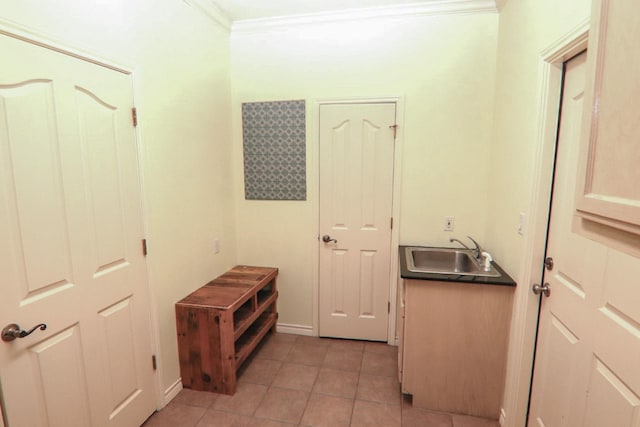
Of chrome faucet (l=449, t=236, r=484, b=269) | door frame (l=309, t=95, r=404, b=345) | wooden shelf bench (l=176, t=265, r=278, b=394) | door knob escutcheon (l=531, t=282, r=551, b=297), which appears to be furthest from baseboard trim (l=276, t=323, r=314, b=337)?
door knob escutcheon (l=531, t=282, r=551, b=297)

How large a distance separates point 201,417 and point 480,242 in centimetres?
237

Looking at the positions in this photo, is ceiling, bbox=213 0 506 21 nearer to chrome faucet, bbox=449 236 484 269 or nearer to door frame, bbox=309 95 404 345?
door frame, bbox=309 95 404 345

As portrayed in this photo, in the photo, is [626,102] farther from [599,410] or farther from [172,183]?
[172,183]

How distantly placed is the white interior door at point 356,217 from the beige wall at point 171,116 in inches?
35.4

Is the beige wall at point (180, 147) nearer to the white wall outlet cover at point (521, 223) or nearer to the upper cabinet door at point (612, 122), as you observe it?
the upper cabinet door at point (612, 122)

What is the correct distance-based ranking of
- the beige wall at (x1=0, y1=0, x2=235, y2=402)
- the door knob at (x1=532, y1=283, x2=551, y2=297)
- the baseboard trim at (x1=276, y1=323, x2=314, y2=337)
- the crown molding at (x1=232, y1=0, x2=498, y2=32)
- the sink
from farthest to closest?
the baseboard trim at (x1=276, y1=323, x2=314, y2=337) < the sink < the crown molding at (x1=232, y1=0, x2=498, y2=32) < the door knob at (x1=532, y1=283, x2=551, y2=297) < the beige wall at (x1=0, y1=0, x2=235, y2=402)

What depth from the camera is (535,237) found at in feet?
5.57

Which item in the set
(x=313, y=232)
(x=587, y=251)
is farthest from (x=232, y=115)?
(x=587, y=251)

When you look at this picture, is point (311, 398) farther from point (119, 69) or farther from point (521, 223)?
point (119, 69)

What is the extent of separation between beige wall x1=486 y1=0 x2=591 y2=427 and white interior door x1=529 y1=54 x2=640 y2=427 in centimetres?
7

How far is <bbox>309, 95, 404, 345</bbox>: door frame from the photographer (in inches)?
103

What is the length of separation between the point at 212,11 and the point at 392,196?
200 cm

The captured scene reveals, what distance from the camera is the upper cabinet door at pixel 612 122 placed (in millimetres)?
587

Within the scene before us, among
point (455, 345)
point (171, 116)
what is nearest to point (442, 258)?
point (455, 345)
